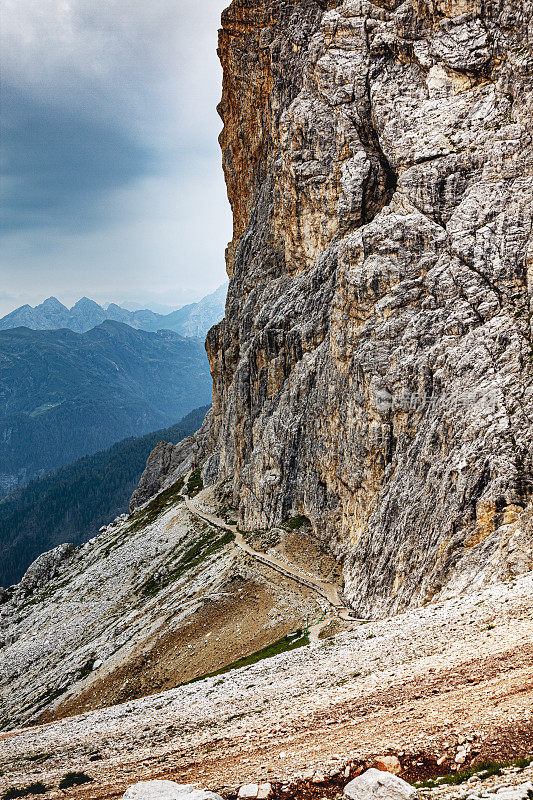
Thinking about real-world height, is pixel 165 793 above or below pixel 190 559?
above

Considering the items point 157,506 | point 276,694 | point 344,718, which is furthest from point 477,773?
point 157,506

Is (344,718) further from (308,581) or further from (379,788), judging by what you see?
(308,581)

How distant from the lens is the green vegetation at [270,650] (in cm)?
5344

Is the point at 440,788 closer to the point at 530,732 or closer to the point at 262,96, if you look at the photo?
the point at 530,732

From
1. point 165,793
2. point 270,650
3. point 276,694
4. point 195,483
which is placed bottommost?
point 270,650

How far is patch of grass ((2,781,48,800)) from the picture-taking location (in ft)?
95.3

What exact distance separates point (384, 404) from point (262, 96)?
276 ft

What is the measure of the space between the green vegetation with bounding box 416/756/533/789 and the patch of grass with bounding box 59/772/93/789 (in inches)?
814

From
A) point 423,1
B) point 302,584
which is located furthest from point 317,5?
point 302,584

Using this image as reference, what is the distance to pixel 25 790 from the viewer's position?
1171 inches

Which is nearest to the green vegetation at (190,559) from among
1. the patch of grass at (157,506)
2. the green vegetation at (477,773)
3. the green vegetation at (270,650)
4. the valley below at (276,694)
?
the valley below at (276,694)

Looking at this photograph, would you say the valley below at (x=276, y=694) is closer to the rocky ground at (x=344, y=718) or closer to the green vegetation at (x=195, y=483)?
the rocky ground at (x=344, y=718)

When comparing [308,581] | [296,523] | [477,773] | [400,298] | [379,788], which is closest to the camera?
[379,788]

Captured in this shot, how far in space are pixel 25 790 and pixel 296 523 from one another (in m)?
57.4
